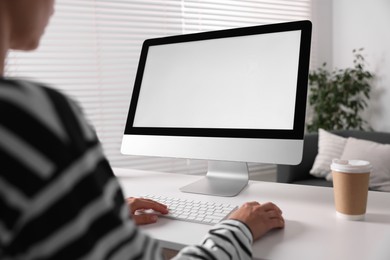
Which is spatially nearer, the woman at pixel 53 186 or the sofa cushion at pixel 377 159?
the woman at pixel 53 186

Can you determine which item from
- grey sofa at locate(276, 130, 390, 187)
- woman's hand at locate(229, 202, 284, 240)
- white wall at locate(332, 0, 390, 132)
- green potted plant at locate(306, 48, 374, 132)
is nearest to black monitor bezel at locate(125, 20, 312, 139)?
woman's hand at locate(229, 202, 284, 240)

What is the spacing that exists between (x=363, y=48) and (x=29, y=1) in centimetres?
362

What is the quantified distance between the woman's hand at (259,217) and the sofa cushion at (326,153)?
78.4 inches

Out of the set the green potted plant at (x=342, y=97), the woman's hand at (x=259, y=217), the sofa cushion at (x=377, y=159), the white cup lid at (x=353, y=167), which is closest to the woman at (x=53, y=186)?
the woman's hand at (x=259, y=217)

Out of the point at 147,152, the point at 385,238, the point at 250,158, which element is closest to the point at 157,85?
the point at 147,152

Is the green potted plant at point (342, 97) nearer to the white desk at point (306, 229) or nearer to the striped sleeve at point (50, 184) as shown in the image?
the white desk at point (306, 229)

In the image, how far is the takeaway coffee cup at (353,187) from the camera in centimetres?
98

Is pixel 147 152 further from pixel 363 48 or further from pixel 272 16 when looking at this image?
pixel 363 48

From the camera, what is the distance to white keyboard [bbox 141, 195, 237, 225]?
979mm

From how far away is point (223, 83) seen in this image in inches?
51.2

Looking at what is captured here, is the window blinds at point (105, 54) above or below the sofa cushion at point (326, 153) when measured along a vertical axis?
above

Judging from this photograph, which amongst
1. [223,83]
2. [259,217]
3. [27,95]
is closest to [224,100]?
[223,83]

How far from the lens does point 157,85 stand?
4.68 feet

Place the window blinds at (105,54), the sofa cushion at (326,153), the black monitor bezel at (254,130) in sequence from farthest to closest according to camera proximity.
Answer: the sofa cushion at (326,153), the window blinds at (105,54), the black monitor bezel at (254,130)
